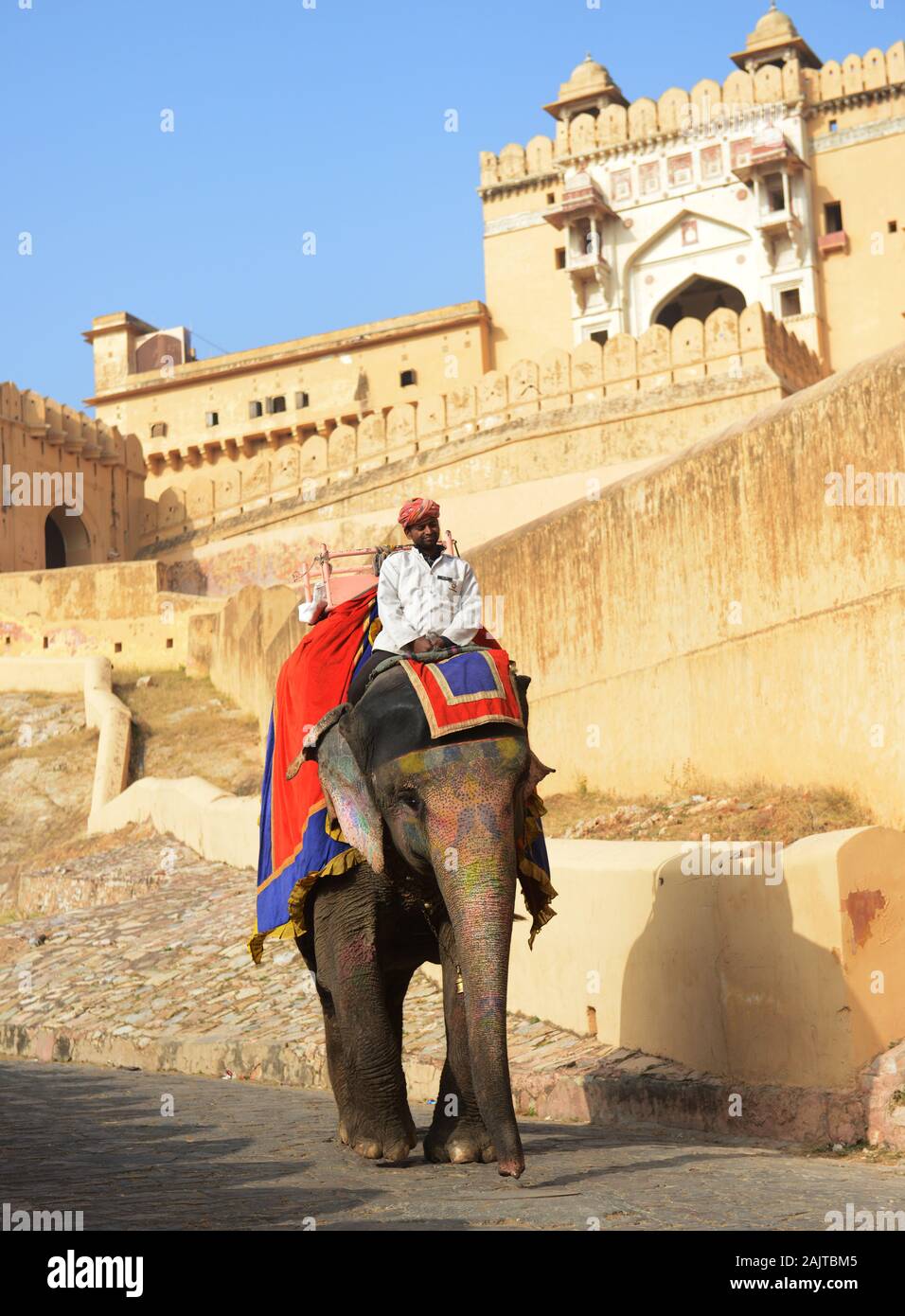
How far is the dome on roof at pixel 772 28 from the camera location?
37906 millimetres

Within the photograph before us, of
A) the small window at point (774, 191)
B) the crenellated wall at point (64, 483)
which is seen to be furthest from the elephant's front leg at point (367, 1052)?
the small window at point (774, 191)

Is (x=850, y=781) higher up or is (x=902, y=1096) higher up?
(x=850, y=781)

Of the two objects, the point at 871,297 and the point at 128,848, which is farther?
the point at 871,297

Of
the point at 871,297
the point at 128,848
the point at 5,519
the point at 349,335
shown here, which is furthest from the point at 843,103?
the point at 128,848

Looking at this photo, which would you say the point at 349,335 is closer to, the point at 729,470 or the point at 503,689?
the point at 729,470

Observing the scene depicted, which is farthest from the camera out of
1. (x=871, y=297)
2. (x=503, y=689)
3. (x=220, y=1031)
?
(x=871, y=297)

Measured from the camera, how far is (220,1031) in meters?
9.48

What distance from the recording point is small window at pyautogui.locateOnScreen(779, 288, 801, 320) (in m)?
36.3

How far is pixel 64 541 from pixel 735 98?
56.5ft

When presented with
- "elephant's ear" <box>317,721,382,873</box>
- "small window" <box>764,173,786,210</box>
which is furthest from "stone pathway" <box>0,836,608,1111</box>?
"small window" <box>764,173,786,210</box>

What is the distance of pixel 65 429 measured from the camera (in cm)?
3466

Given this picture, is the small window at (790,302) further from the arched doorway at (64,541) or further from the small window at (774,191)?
the arched doorway at (64,541)

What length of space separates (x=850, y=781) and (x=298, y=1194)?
590 centimetres

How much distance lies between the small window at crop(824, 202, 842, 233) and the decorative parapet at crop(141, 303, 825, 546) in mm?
7852
